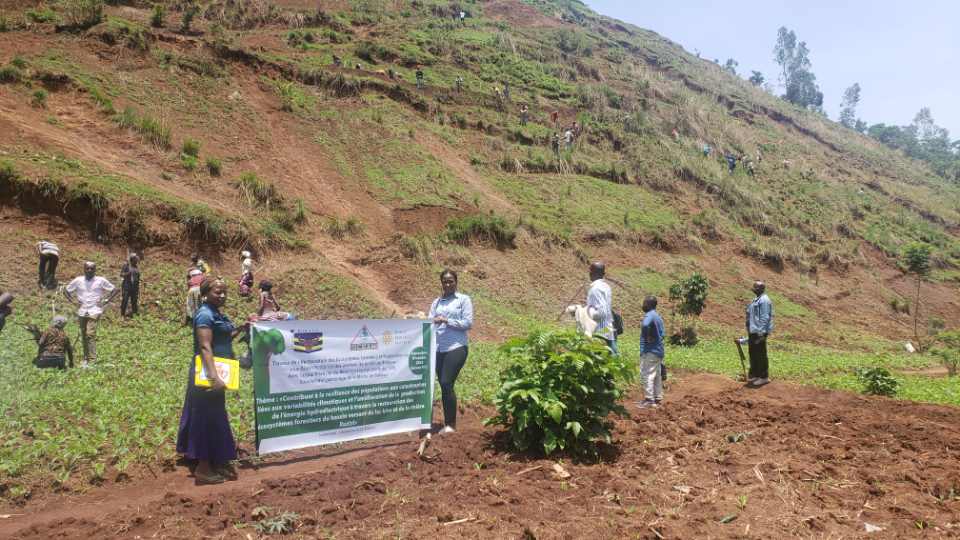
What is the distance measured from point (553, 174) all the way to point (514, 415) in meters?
22.3

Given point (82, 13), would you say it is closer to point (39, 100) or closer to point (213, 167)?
point (39, 100)

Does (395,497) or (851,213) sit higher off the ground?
(851,213)

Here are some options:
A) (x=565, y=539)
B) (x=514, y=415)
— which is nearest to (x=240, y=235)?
(x=514, y=415)

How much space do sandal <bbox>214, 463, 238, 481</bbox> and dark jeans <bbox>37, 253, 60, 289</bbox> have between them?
8526 millimetres

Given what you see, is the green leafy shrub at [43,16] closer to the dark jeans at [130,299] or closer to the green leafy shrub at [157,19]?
the green leafy shrub at [157,19]

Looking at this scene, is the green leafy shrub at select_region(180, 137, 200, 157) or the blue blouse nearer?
the blue blouse

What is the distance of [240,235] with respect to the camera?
14.5 m

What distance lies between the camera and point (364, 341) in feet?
19.4

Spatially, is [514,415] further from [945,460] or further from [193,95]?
[193,95]

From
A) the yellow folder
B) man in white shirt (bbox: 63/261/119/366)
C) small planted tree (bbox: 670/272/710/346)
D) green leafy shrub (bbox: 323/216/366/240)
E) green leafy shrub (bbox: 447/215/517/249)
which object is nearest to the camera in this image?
the yellow folder

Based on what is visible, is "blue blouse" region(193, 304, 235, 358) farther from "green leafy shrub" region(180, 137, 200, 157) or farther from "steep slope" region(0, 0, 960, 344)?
"green leafy shrub" region(180, 137, 200, 157)

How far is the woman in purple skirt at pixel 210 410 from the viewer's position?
5.01 meters

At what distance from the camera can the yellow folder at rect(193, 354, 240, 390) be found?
4.90 m

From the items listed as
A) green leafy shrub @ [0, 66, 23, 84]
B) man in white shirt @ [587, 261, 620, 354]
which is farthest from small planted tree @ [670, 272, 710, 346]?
green leafy shrub @ [0, 66, 23, 84]
